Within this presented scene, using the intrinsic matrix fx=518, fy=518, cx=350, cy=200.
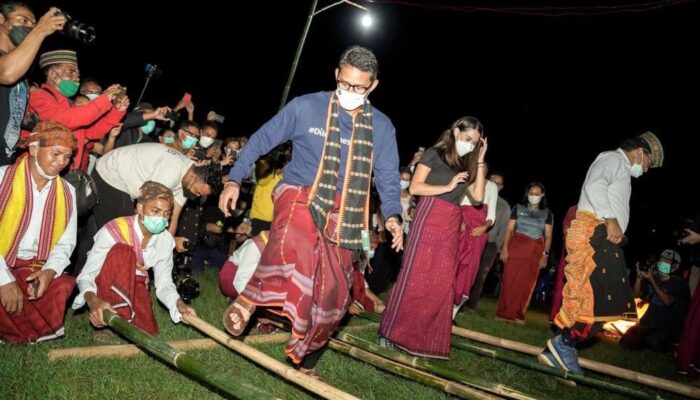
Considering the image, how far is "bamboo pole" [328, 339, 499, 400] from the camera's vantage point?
3611 mm

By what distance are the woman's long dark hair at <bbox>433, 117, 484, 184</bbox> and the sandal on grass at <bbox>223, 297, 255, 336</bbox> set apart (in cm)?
257

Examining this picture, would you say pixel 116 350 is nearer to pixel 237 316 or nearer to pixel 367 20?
pixel 237 316

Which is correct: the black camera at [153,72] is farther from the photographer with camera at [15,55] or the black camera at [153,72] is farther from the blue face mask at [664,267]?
the blue face mask at [664,267]

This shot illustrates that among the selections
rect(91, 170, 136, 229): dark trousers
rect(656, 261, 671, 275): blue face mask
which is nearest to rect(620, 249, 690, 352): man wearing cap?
rect(656, 261, 671, 275): blue face mask

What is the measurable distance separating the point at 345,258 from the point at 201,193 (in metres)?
2.28

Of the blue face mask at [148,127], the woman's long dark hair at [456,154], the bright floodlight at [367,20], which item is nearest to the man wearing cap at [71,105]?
the blue face mask at [148,127]

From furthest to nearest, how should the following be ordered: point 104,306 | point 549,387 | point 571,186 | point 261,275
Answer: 1. point 571,186
2. point 549,387
3. point 104,306
4. point 261,275

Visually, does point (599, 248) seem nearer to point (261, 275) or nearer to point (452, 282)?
point (452, 282)

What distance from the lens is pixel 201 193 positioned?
17.2 ft

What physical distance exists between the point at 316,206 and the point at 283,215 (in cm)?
22

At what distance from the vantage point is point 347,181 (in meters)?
3.52

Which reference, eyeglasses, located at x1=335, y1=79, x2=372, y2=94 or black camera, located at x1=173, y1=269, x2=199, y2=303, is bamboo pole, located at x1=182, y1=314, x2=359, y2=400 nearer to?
black camera, located at x1=173, y1=269, x2=199, y2=303

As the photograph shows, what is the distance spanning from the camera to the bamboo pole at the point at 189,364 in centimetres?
264

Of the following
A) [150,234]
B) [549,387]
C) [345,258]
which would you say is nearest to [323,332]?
[345,258]
